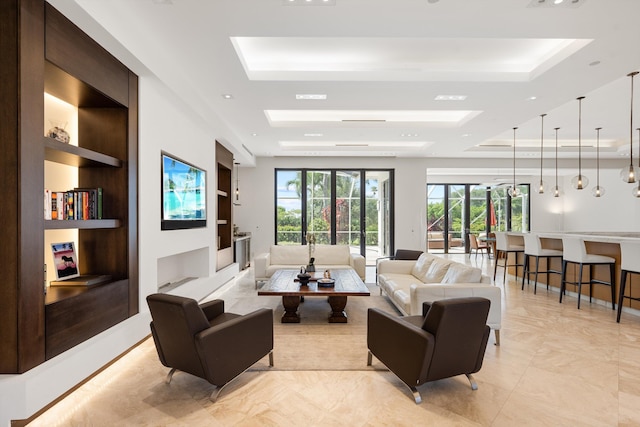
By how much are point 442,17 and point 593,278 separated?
15.9 ft

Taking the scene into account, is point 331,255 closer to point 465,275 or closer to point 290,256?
point 290,256

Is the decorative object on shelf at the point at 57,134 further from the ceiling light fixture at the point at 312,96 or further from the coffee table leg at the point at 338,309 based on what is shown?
the coffee table leg at the point at 338,309

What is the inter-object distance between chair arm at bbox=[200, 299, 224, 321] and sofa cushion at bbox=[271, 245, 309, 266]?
10.5 feet

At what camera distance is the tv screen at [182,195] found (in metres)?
4.13

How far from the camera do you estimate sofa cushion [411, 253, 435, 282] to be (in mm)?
4871

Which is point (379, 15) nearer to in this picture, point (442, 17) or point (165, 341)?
point (442, 17)

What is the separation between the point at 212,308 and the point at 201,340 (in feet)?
2.57

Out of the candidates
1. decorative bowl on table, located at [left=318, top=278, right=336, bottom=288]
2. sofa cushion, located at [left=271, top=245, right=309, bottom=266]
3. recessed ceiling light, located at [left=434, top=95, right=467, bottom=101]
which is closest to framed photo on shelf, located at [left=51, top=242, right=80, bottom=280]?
decorative bowl on table, located at [left=318, top=278, right=336, bottom=288]

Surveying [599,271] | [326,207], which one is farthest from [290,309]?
[326,207]

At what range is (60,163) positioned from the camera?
3021 mm

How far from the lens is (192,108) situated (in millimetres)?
4305

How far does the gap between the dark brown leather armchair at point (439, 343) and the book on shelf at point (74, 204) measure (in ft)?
8.93

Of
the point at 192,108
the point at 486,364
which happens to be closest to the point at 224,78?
the point at 192,108

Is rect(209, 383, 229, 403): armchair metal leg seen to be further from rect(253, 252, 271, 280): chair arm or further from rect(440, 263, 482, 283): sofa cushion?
rect(253, 252, 271, 280): chair arm
